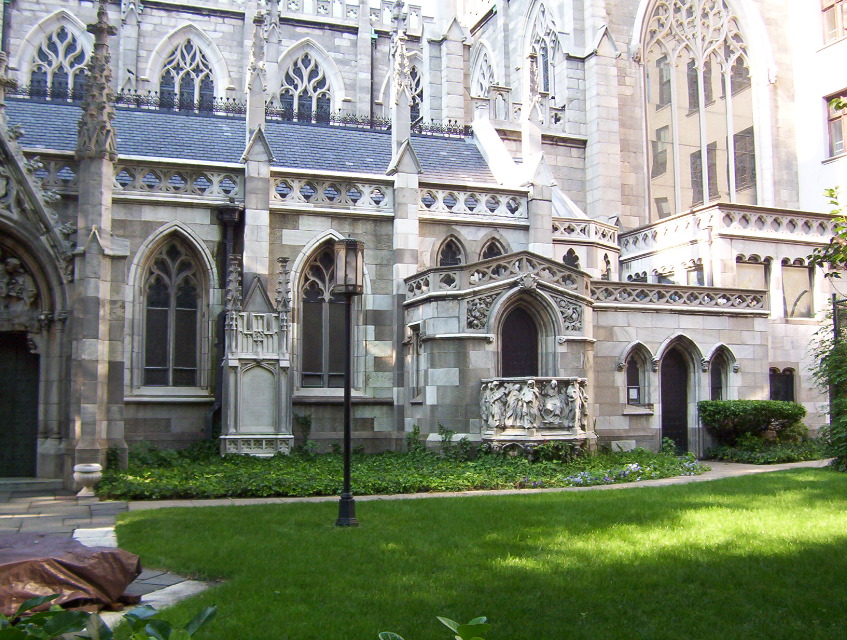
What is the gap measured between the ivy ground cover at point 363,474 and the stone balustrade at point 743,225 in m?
9.12

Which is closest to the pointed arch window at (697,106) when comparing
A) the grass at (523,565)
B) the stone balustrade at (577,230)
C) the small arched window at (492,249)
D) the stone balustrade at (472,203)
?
the stone balustrade at (577,230)

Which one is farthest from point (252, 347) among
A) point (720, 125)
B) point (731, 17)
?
point (731, 17)

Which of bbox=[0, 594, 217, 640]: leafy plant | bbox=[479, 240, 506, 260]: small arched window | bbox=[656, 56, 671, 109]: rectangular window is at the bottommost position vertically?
bbox=[0, 594, 217, 640]: leafy plant

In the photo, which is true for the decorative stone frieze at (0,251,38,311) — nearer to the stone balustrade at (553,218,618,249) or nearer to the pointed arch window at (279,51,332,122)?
the stone balustrade at (553,218,618,249)

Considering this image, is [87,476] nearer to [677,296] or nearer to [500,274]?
[500,274]

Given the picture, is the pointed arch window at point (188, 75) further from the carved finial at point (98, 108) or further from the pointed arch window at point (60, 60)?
the carved finial at point (98, 108)

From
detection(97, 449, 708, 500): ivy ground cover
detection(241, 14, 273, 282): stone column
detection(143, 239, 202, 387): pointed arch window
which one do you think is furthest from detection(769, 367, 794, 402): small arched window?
detection(143, 239, 202, 387): pointed arch window

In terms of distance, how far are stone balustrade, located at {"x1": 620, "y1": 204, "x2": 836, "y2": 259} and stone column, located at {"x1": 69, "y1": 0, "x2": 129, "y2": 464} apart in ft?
54.7

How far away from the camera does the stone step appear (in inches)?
585

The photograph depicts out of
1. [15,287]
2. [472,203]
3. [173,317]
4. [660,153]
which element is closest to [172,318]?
[173,317]

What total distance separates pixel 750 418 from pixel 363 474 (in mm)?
10320

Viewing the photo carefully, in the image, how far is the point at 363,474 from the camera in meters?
15.7

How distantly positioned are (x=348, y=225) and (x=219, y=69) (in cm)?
1836

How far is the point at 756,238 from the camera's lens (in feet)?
83.3
